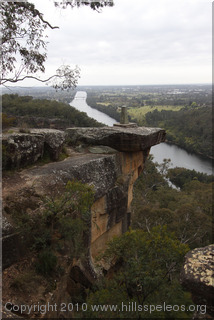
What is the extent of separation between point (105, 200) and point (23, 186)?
2.85 meters

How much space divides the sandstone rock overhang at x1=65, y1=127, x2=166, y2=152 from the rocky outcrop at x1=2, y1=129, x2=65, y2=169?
5.46ft

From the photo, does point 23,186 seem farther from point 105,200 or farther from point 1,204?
point 105,200

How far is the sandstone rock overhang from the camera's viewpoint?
8.99 meters

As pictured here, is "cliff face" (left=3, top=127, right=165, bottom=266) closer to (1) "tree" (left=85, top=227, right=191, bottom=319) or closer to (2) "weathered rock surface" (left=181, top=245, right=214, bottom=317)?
(1) "tree" (left=85, top=227, right=191, bottom=319)

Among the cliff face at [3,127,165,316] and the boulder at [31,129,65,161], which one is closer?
the cliff face at [3,127,165,316]

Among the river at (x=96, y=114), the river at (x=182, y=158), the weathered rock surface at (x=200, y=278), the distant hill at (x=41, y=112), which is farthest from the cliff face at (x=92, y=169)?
the river at (x=96, y=114)

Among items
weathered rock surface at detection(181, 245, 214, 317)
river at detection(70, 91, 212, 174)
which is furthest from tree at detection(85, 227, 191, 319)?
river at detection(70, 91, 212, 174)

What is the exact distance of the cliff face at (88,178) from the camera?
533cm

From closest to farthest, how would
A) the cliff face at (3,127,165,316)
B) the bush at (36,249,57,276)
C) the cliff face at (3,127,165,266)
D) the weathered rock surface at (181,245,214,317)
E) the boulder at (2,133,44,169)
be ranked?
1. the weathered rock surface at (181,245,214,317)
2. the bush at (36,249,57,276)
3. the cliff face at (3,127,165,316)
4. the cliff face at (3,127,165,266)
5. the boulder at (2,133,44,169)

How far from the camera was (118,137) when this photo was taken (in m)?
9.09

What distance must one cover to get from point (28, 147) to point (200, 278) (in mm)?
5293
